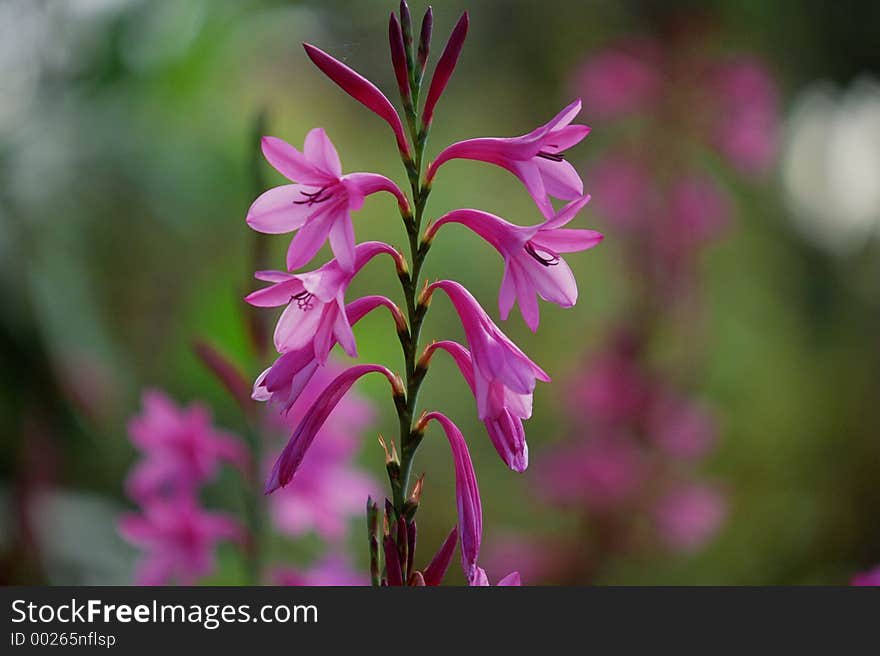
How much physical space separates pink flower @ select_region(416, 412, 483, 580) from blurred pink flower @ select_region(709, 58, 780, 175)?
1844 mm

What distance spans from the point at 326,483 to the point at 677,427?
1.12 metres

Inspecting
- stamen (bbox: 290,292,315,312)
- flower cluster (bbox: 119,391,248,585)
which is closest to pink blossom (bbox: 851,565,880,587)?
stamen (bbox: 290,292,315,312)

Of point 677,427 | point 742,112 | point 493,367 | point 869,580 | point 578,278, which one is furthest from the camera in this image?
point 578,278

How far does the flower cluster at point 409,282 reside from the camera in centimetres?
67

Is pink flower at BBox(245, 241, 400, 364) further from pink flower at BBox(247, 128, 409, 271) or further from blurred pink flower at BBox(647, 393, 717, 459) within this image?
blurred pink flower at BBox(647, 393, 717, 459)

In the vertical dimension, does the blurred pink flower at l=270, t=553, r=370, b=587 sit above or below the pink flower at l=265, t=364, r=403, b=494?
above

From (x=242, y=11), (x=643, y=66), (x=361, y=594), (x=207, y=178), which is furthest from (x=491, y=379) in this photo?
(x=242, y=11)

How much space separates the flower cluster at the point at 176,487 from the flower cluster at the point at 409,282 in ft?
1.59

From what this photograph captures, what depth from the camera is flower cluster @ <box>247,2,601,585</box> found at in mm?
671

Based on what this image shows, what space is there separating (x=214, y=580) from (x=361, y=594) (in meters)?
1.11

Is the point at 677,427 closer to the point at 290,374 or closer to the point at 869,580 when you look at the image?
the point at 869,580

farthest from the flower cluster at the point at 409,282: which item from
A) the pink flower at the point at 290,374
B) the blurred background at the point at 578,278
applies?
the blurred background at the point at 578,278

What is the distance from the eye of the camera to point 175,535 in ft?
3.83

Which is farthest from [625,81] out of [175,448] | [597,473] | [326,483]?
[175,448]
